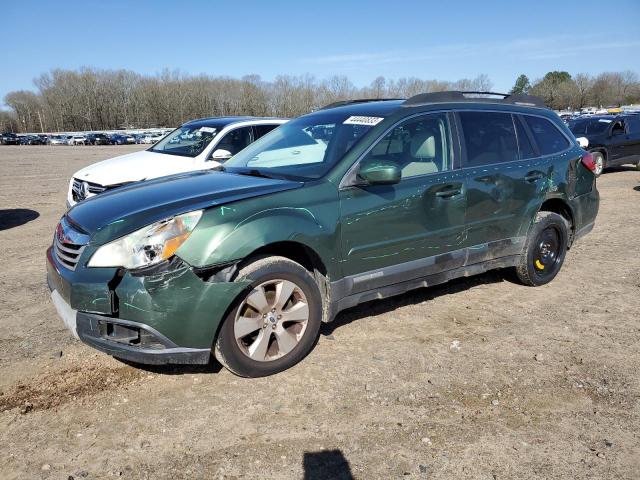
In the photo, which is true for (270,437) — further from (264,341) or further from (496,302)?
(496,302)

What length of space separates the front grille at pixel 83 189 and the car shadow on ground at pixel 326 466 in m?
5.49

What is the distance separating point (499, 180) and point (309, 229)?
2092 millimetres

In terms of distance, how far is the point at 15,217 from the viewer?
32.8 feet

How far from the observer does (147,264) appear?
3180 millimetres

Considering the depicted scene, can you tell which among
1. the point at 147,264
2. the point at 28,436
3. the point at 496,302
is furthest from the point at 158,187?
the point at 496,302

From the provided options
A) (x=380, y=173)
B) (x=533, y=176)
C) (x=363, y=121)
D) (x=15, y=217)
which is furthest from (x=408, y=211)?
(x=15, y=217)

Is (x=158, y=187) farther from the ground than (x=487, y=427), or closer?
farther from the ground

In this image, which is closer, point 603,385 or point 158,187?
point 603,385

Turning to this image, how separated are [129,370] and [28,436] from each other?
0.84m

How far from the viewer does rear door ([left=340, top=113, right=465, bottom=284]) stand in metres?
3.91

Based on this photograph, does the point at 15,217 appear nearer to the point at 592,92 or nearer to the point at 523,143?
the point at 523,143

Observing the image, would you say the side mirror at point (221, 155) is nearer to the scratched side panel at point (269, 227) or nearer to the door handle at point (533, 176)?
the scratched side panel at point (269, 227)

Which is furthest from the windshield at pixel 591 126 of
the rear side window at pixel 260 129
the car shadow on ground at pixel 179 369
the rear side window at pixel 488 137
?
the car shadow on ground at pixel 179 369

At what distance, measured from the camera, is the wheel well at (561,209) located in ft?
17.8
